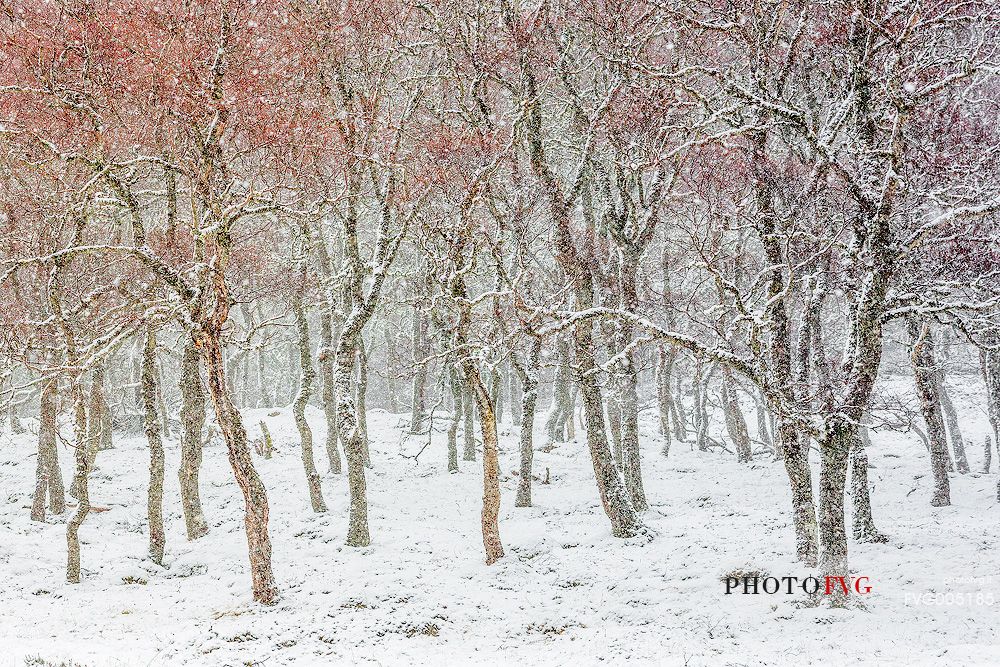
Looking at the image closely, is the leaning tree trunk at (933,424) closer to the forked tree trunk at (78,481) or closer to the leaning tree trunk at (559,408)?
the leaning tree trunk at (559,408)

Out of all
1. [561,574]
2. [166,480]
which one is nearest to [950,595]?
[561,574]

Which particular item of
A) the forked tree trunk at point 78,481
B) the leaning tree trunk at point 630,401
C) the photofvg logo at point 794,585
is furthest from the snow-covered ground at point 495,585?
the leaning tree trunk at point 630,401

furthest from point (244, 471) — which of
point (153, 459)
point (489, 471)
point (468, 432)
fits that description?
point (468, 432)

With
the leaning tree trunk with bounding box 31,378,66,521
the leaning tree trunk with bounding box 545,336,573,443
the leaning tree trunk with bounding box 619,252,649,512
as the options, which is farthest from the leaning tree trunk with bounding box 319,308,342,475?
the leaning tree trunk with bounding box 545,336,573,443

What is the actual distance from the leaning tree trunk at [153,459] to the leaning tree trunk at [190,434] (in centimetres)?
76

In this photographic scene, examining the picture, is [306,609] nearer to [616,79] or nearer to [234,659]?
[234,659]

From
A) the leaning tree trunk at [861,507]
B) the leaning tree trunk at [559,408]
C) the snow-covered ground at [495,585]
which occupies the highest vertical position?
the leaning tree trunk at [559,408]

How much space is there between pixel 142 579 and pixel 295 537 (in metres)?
3.59

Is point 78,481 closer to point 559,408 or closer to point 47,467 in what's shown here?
point 47,467

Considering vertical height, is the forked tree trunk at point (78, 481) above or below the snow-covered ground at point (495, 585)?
above

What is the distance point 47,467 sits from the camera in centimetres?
1731

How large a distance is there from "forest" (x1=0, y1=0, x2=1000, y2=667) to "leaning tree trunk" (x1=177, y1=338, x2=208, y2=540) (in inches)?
4.3

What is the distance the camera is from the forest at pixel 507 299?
10.3m

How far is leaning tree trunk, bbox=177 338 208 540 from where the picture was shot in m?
15.8
